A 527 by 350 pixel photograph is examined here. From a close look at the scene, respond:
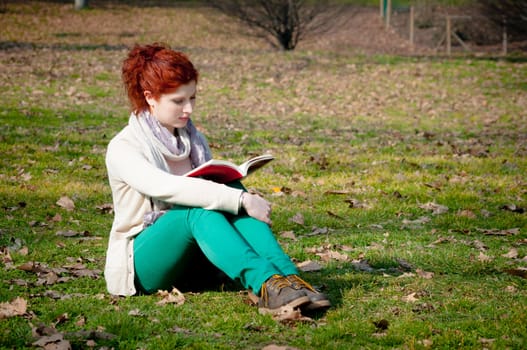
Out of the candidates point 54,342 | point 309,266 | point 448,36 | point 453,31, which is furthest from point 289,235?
point 453,31

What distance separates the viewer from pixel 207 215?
4.29 meters

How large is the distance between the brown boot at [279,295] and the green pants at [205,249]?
2.2 inches

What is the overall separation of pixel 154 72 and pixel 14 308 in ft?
5.00

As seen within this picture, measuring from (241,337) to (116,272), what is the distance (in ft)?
3.28

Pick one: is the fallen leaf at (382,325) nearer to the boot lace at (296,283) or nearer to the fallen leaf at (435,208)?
the boot lace at (296,283)

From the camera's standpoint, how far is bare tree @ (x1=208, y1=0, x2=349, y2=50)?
22.5 meters

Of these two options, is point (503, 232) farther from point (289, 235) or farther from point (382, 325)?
point (382, 325)

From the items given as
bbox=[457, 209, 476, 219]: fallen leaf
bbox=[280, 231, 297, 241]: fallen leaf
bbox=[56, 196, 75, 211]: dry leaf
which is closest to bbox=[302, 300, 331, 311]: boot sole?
bbox=[280, 231, 297, 241]: fallen leaf

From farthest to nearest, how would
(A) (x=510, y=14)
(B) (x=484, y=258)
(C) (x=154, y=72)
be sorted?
(A) (x=510, y=14)
(B) (x=484, y=258)
(C) (x=154, y=72)

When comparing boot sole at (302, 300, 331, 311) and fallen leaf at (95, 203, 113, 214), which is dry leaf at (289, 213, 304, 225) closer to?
fallen leaf at (95, 203, 113, 214)

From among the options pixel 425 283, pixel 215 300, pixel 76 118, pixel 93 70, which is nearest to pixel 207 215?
pixel 215 300

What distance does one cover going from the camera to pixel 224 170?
14.6ft

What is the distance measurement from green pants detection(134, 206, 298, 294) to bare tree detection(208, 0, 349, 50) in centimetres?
1850

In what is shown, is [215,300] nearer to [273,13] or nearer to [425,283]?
Result: [425,283]
